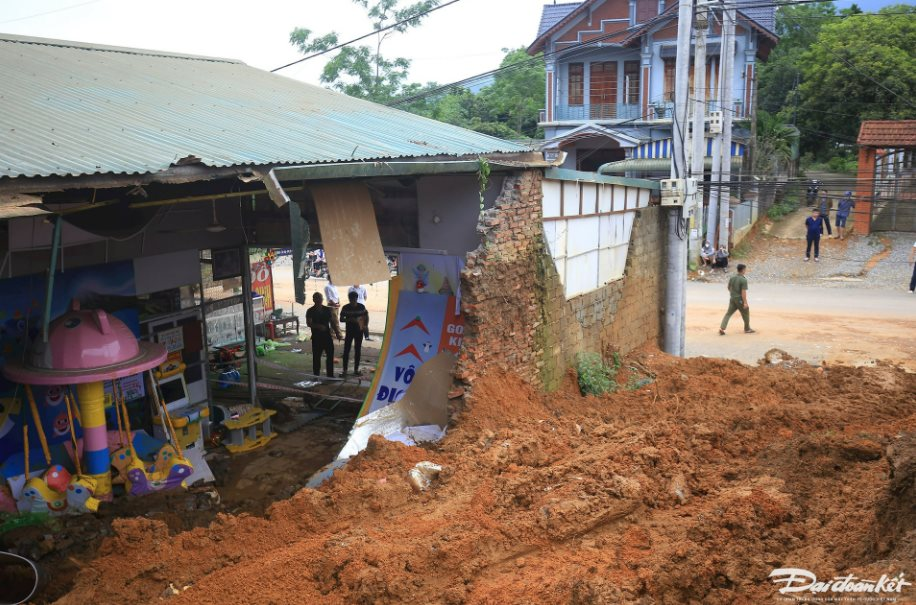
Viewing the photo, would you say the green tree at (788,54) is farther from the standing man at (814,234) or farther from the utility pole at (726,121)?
the standing man at (814,234)

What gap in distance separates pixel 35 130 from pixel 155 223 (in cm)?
327

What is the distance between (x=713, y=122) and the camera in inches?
989

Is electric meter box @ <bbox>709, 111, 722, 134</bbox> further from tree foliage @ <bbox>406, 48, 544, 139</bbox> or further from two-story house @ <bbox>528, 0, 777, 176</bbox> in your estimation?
tree foliage @ <bbox>406, 48, 544, 139</bbox>

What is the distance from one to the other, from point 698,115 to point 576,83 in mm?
20316

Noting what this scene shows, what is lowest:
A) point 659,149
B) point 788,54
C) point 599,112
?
point 659,149

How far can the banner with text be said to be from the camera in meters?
9.81

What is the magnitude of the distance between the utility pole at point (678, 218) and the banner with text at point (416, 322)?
5488mm

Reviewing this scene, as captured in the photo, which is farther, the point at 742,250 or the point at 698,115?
the point at 742,250

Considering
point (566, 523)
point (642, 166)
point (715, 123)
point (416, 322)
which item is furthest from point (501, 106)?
point (566, 523)

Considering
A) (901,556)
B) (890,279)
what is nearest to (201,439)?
(901,556)

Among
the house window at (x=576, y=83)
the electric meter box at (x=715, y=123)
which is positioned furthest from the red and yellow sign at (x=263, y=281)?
the house window at (x=576, y=83)

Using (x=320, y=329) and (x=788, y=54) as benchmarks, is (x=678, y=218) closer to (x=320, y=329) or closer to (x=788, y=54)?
(x=320, y=329)

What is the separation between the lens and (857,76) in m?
31.9

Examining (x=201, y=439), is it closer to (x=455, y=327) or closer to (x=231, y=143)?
(x=455, y=327)
